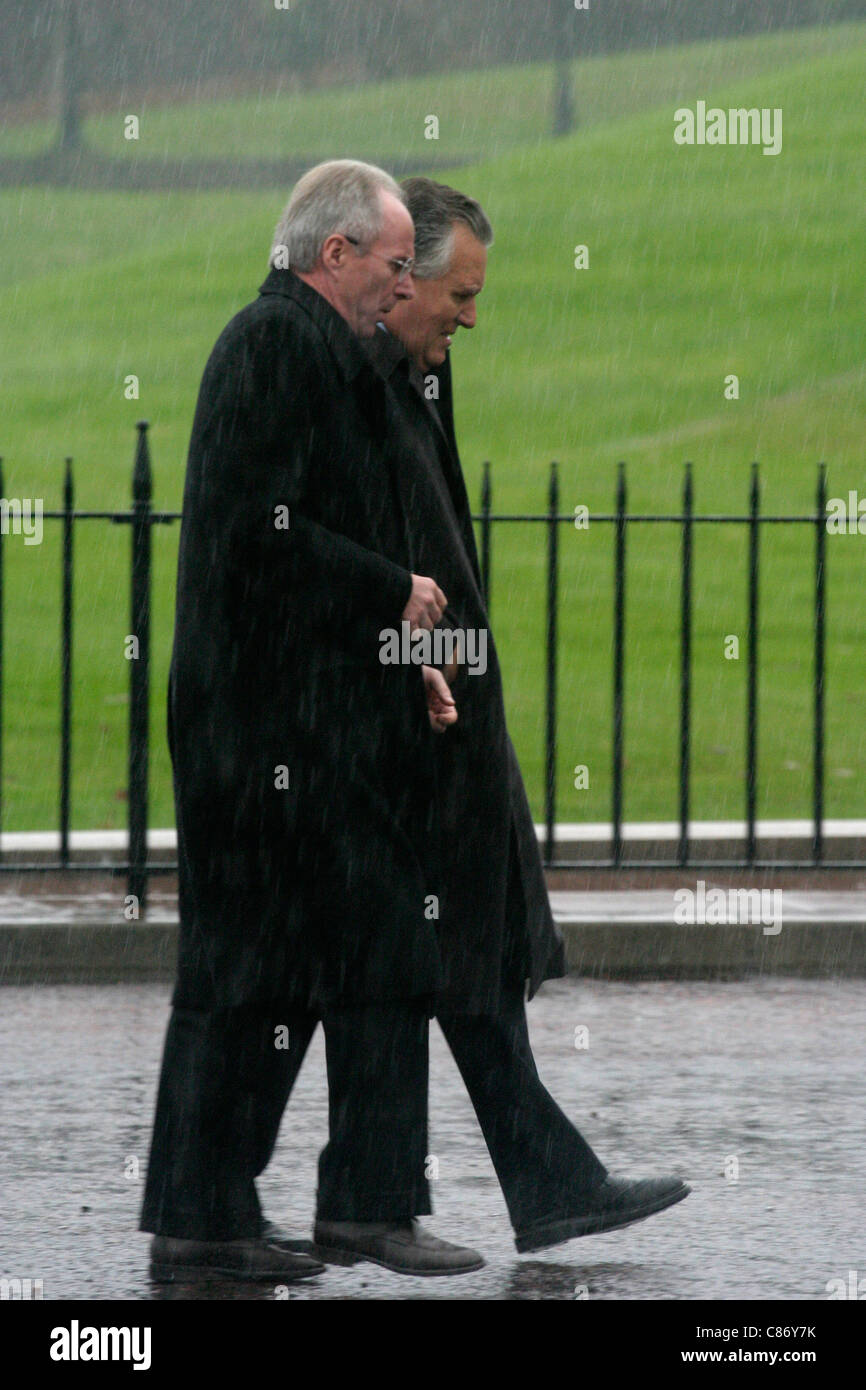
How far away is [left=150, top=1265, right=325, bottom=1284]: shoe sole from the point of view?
448cm

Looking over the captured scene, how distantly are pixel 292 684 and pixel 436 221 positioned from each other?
918 millimetres

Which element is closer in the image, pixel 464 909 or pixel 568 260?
pixel 464 909

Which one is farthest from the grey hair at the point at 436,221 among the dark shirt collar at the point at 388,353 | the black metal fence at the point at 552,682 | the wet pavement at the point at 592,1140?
the black metal fence at the point at 552,682

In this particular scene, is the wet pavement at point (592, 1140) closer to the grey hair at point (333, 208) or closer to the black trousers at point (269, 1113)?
the black trousers at point (269, 1113)

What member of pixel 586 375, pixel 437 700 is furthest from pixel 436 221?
pixel 586 375

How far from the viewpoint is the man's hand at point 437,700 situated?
14.6 ft

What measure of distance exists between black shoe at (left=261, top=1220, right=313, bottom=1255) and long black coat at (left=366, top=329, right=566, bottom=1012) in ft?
1.59

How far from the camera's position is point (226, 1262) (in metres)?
4.49

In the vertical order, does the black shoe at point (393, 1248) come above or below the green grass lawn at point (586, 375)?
below

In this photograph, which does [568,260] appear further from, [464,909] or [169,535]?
[464,909]

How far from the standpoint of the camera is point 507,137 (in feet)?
157

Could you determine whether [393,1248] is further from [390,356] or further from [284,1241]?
[390,356]

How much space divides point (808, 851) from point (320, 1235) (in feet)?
14.6

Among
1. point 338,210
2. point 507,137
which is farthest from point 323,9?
point 338,210
